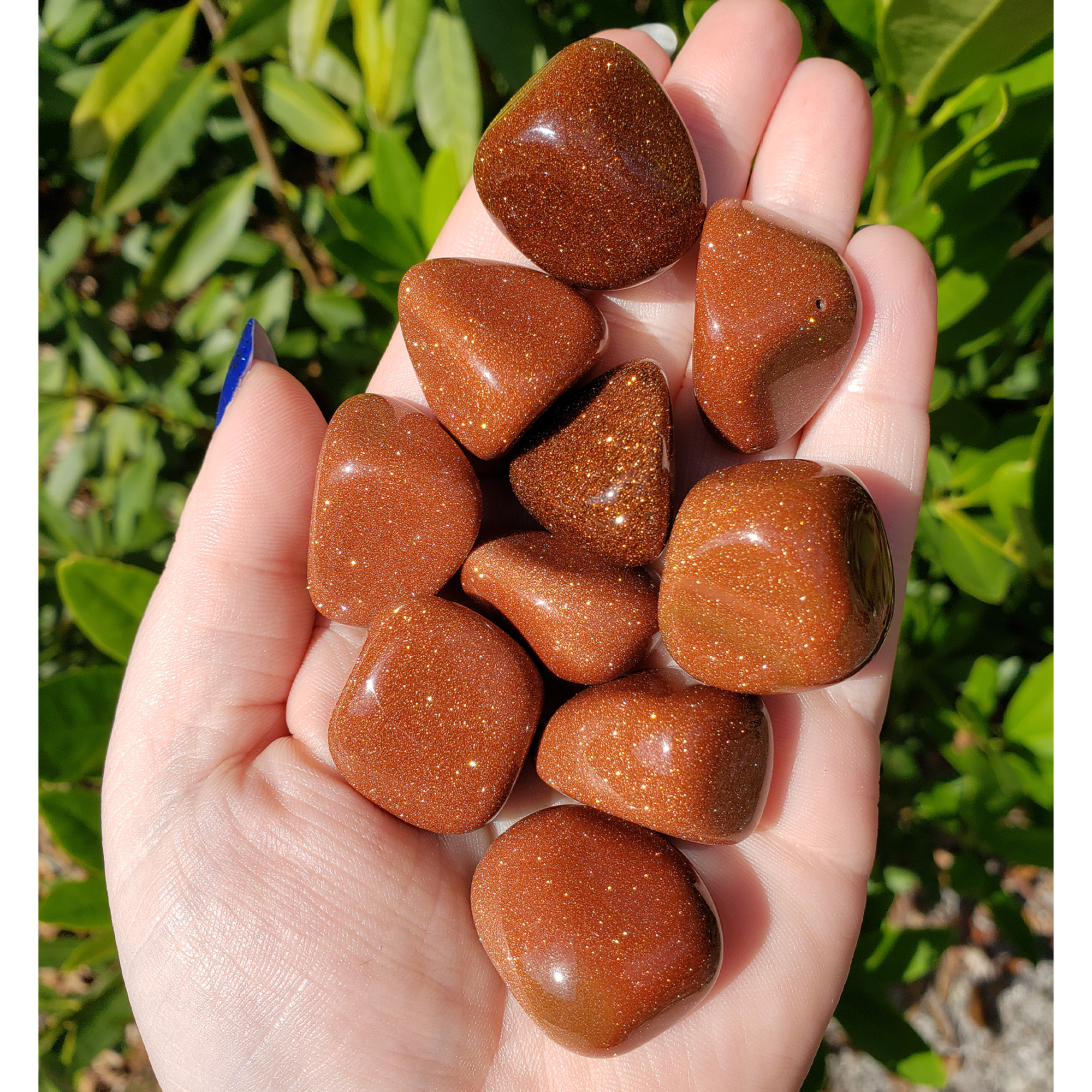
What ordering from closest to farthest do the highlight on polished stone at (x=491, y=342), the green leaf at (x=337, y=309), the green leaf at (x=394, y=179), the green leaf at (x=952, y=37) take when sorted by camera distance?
1. the green leaf at (x=952, y=37)
2. the highlight on polished stone at (x=491, y=342)
3. the green leaf at (x=394, y=179)
4. the green leaf at (x=337, y=309)

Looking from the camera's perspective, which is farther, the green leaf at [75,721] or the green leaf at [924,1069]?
the green leaf at [924,1069]

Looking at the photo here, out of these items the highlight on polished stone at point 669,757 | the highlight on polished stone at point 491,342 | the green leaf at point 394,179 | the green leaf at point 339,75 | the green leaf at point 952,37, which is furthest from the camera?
the green leaf at point 339,75

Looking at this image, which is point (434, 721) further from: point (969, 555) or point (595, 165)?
point (969, 555)

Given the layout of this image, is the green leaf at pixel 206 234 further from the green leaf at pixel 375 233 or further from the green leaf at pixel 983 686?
the green leaf at pixel 983 686

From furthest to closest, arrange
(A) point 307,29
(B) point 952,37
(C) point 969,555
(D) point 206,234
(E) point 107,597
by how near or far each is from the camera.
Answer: (D) point 206,234 → (C) point 969,555 → (E) point 107,597 → (A) point 307,29 → (B) point 952,37

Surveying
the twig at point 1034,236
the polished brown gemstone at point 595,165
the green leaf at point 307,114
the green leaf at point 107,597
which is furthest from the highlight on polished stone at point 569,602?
the twig at point 1034,236

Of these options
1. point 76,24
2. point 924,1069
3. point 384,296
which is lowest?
point 924,1069

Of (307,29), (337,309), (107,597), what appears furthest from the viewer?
(337,309)

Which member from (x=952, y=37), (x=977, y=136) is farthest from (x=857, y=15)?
(x=977, y=136)
